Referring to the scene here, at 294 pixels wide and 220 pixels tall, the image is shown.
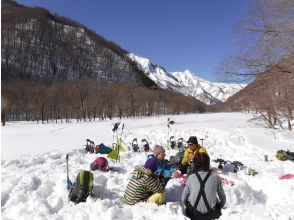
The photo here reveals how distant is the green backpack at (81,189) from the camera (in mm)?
7531

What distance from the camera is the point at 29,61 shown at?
158 metres

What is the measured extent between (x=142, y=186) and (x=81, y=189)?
1.43 metres

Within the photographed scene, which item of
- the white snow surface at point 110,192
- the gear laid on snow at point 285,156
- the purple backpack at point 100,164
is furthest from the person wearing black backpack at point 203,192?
the gear laid on snow at point 285,156

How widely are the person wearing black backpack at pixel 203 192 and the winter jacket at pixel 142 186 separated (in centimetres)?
176

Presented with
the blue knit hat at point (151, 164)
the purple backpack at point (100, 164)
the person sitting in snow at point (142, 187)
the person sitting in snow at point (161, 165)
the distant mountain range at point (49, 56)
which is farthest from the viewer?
the distant mountain range at point (49, 56)

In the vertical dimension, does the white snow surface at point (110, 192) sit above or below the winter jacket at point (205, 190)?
below

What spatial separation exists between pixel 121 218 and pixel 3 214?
2.52 meters

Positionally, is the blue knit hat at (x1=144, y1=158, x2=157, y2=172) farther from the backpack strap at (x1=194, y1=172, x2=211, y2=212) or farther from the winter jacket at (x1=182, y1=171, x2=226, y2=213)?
the backpack strap at (x1=194, y1=172, x2=211, y2=212)

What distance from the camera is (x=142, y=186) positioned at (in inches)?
285

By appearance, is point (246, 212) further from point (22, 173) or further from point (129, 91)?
point (129, 91)

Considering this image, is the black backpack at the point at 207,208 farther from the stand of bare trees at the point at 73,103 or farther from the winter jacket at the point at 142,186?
the stand of bare trees at the point at 73,103

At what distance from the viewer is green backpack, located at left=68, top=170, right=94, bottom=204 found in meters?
7.53

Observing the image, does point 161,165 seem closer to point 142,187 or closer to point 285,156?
point 142,187

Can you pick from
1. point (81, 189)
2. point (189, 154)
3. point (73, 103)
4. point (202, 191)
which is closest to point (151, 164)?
point (81, 189)
